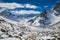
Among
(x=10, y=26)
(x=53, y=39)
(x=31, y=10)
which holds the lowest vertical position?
(x=53, y=39)

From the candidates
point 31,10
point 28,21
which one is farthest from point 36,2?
point 28,21

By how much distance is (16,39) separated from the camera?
23.8 feet

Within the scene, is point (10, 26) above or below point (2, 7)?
below

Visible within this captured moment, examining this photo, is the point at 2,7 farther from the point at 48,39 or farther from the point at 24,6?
the point at 48,39

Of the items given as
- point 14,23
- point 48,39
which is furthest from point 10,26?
point 48,39

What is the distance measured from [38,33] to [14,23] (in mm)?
1068

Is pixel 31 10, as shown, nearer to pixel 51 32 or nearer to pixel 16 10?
pixel 16 10

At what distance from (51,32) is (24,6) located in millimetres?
1570

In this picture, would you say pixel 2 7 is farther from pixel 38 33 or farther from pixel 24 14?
pixel 38 33

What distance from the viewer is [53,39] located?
23.7 ft

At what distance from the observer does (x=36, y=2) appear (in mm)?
7566

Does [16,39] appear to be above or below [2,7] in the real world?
below

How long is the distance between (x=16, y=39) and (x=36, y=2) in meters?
1.77

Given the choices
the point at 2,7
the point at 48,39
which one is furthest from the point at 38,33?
the point at 2,7
